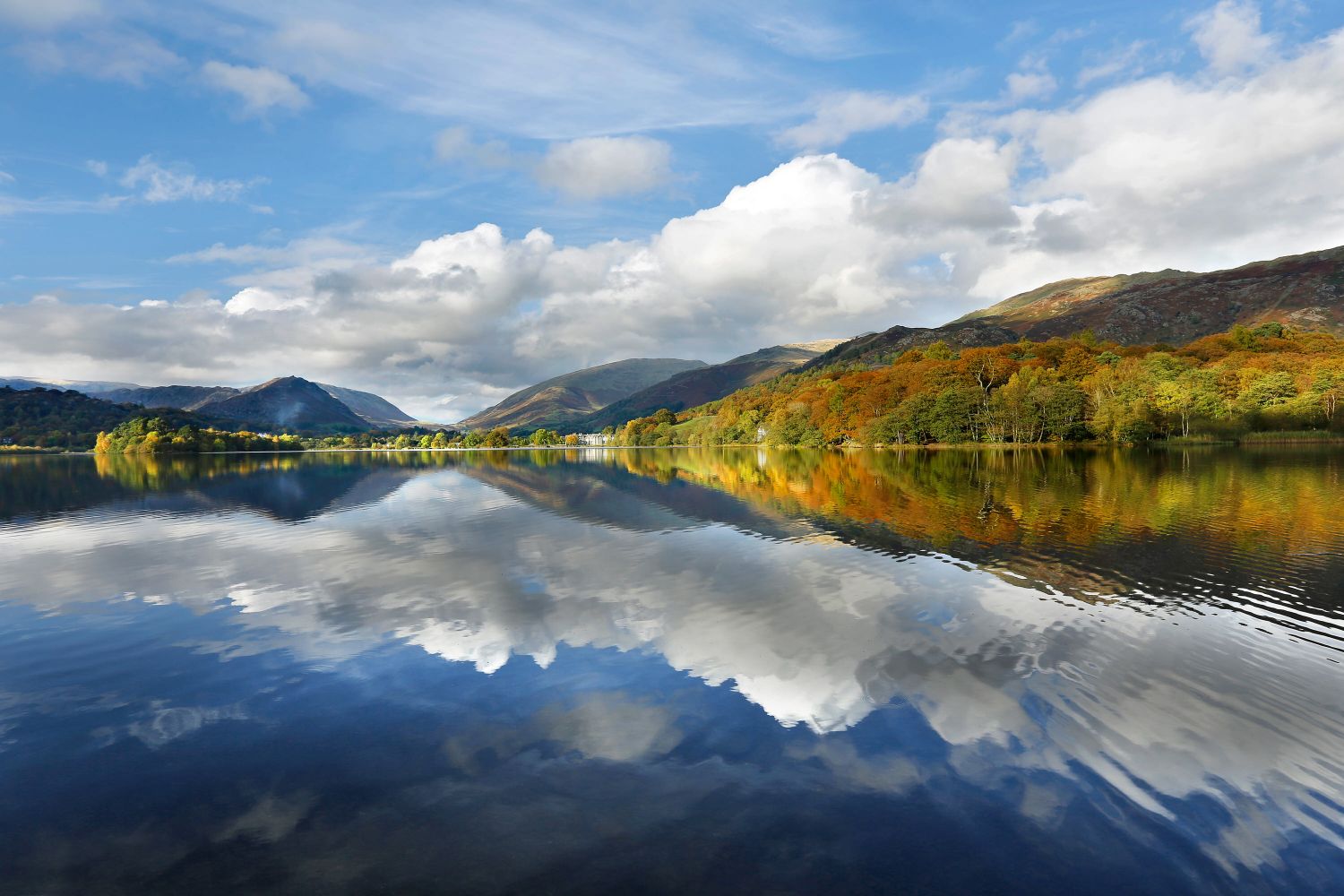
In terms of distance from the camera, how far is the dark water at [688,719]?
8.71 metres

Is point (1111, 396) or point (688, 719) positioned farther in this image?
point (1111, 396)

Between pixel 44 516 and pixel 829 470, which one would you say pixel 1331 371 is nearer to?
pixel 829 470

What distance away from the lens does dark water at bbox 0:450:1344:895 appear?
28.6 feet

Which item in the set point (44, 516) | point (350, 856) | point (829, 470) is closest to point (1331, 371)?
point (829, 470)

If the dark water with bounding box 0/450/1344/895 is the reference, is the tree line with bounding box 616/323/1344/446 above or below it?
above

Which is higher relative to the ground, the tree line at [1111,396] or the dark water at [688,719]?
the tree line at [1111,396]

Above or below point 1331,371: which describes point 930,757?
below

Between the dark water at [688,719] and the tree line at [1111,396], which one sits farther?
the tree line at [1111,396]

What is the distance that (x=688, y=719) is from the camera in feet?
42.6

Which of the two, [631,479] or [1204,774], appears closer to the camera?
[1204,774]

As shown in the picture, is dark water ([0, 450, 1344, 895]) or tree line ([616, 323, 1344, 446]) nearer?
dark water ([0, 450, 1344, 895])

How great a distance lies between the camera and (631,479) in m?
82.2

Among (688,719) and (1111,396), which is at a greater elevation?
(1111,396)

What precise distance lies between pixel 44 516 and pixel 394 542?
34.7 metres
